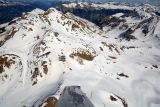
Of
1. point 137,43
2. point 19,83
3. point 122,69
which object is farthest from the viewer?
point 137,43

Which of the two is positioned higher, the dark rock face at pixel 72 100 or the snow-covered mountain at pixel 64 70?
the dark rock face at pixel 72 100

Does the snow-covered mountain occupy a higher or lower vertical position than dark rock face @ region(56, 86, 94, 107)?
lower

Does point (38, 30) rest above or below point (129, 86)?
above

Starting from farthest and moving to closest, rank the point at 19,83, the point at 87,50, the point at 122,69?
1. the point at 87,50
2. the point at 122,69
3. the point at 19,83

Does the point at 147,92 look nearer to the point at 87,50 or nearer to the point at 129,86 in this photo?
the point at 129,86

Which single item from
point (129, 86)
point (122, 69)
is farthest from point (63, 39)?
point (129, 86)

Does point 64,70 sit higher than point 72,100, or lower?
lower

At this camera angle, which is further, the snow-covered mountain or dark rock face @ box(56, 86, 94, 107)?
the snow-covered mountain

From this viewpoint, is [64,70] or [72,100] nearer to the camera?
[72,100]
